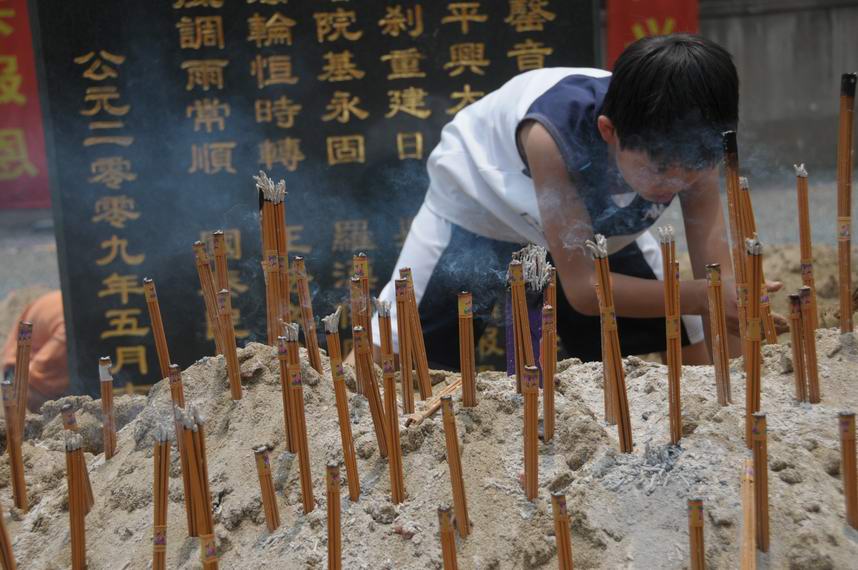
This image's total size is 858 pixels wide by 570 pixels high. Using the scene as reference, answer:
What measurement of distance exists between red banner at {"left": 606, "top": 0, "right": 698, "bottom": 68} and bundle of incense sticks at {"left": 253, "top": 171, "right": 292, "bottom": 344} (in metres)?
2.92

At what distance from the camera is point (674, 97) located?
226 cm

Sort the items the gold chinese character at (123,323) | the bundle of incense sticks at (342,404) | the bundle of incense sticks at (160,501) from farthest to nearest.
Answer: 1. the gold chinese character at (123,323)
2. the bundle of incense sticks at (342,404)
3. the bundle of incense sticks at (160,501)

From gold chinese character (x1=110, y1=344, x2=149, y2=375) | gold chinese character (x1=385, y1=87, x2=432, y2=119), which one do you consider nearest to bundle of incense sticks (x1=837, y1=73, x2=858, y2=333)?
gold chinese character (x1=385, y1=87, x2=432, y2=119)

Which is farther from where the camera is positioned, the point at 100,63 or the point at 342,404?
the point at 100,63

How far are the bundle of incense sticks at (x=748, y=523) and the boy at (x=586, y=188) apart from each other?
956 mm

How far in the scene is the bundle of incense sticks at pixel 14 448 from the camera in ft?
6.23

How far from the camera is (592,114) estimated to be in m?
2.58

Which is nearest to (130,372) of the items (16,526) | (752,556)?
(16,526)

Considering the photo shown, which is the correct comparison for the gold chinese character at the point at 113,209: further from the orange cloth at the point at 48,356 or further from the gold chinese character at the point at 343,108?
the gold chinese character at the point at 343,108

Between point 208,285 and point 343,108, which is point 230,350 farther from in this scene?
point 343,108

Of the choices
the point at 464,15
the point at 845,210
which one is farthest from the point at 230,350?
the point at 464,15

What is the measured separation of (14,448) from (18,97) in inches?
124

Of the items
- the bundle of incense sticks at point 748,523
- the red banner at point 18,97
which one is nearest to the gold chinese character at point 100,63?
the red banner at point 18,97

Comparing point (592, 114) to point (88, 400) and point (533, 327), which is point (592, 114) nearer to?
point (533, 327)
